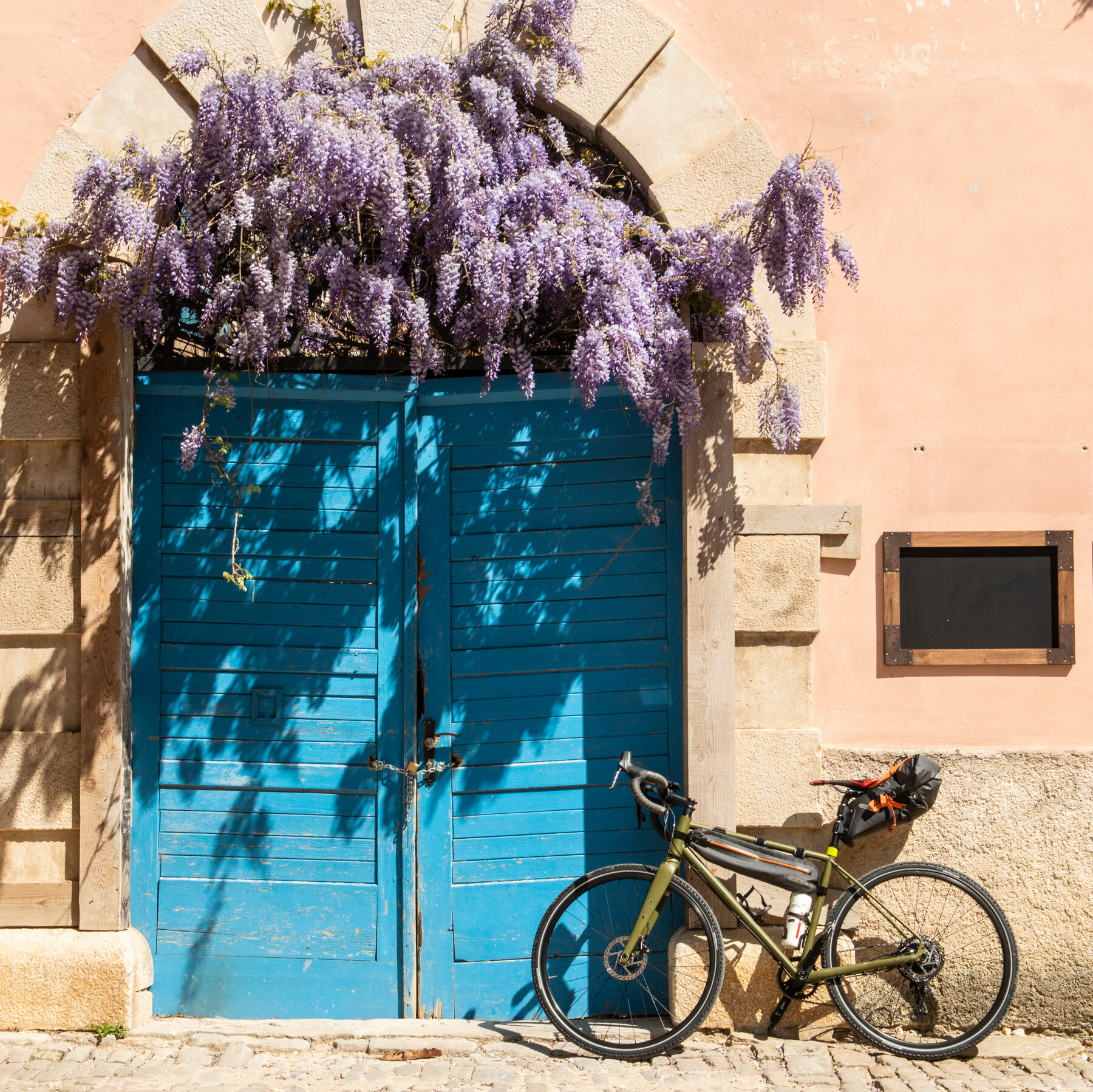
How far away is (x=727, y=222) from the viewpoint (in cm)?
392

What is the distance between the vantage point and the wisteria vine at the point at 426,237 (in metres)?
3.44

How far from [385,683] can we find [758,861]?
5.31 ft

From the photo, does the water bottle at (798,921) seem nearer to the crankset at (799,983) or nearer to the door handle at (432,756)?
the crankset at (799,983)

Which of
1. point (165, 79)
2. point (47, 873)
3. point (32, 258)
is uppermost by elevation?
point (165, 79)

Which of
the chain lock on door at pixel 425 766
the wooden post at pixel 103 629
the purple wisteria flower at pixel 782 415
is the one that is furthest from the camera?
the chain lock on door at pixel 425 766

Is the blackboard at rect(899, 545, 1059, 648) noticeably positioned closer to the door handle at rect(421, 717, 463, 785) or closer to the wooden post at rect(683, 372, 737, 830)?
the wooden post at rect(683, 372, 737, 830)

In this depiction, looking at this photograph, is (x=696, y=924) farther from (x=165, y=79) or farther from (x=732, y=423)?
(x=165, y=79)

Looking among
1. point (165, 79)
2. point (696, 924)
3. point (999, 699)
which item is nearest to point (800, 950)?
point (696, 924)

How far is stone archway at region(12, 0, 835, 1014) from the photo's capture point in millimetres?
3889

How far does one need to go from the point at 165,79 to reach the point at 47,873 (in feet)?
10.6

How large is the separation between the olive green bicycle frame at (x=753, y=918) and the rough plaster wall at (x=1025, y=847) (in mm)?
239

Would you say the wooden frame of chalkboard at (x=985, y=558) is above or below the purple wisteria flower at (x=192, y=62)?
below

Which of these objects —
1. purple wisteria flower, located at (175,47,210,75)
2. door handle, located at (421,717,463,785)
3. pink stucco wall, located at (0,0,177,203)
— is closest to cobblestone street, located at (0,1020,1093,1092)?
door handle, located at (421,717,463,785)

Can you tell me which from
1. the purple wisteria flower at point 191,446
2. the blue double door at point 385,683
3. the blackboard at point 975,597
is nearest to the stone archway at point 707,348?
the blue double door at point 385,683
